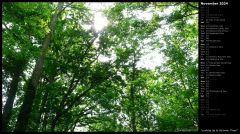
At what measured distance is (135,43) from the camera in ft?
80.0

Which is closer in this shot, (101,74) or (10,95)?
(10,95)

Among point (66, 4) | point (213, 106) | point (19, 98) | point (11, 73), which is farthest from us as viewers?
point (66, 4)

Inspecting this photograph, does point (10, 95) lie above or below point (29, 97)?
above

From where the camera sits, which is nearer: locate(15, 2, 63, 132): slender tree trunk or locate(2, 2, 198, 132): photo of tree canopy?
locate(15, 2, 63, 132): slender tree trunk

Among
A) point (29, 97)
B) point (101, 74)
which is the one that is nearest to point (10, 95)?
point (29, 97)

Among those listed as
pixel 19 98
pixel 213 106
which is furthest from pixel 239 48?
pixel 19 98

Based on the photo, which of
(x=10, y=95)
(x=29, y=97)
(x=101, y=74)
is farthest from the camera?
(x=101, y=74)

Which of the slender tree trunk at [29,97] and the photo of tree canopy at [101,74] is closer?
the slender tree trunk at [29,97]

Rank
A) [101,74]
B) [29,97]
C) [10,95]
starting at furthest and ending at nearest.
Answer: [101,74]
[10,95]
[29,97]

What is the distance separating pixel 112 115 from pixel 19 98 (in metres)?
7.34

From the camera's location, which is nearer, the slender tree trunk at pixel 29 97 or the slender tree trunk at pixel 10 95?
the slender tree trunk at pixel 29 97

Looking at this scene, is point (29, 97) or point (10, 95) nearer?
point (29, 97)

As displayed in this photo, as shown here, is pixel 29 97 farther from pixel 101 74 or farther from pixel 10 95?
pixel 101 74

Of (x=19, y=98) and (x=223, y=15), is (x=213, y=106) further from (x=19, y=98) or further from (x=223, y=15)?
(x=19, y=98)
